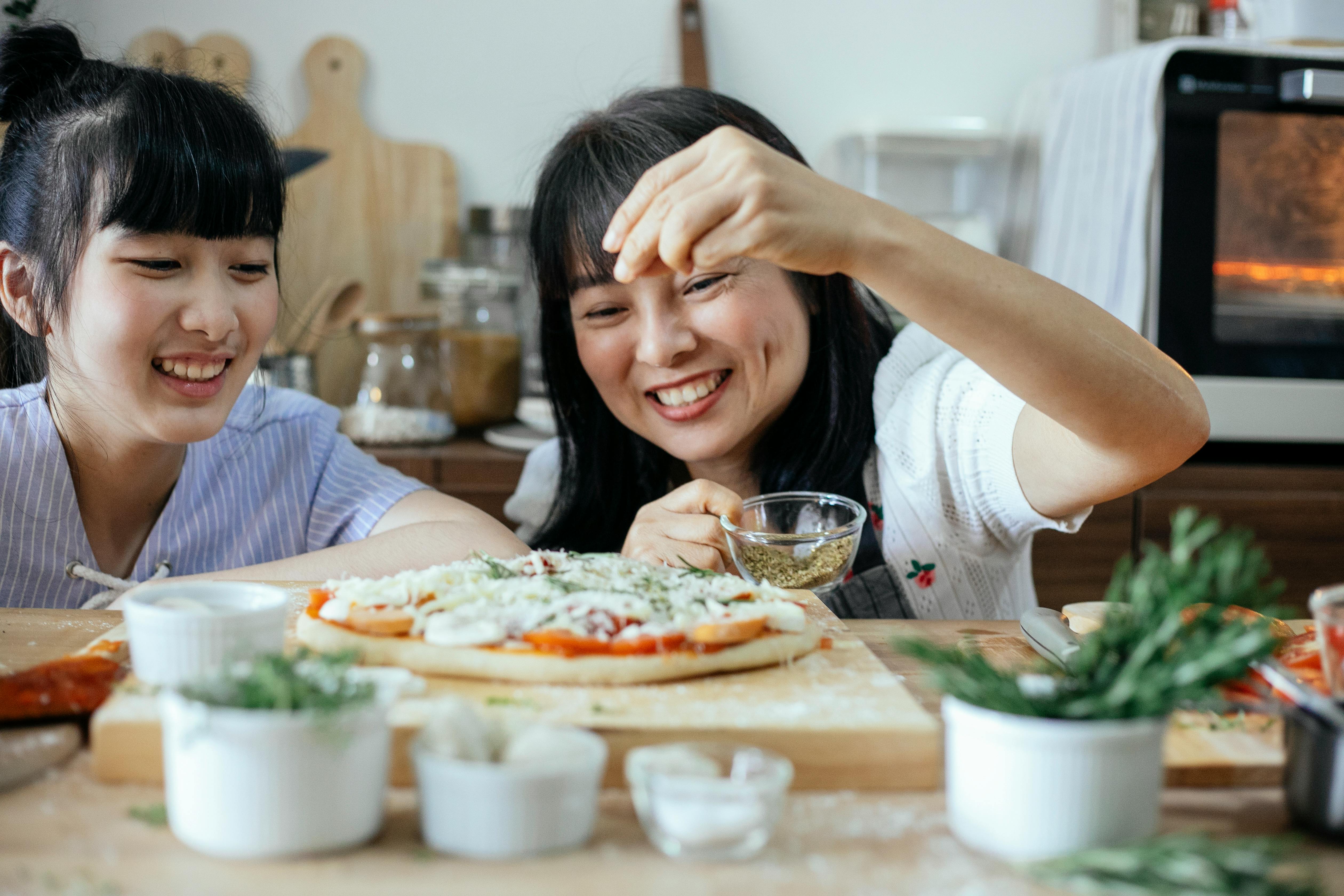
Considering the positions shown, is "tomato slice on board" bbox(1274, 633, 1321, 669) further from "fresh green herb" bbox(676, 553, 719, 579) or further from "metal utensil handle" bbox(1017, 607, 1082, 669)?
"fresh green herb" bbox(676, 553, 719, 579)

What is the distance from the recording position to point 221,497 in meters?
1.53

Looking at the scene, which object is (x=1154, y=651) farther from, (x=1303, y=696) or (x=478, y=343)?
(x=478, y=343)

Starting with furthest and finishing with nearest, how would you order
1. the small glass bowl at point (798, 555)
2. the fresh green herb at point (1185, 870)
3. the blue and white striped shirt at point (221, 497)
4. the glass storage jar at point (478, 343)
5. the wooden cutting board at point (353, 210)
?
the wooden cutting board at point (353, 210) → the glass storage jar at point (478, 343) → the blue and white striped shirt at point (221, 497) → the small glass bowl at point (798, 555) → the fresh green herb at point (1185, 870)

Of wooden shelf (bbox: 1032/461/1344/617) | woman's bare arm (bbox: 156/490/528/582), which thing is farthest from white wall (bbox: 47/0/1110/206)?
woman's bare arm (bbox: 156/490/528/582)

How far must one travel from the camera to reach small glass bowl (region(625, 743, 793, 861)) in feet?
2.00

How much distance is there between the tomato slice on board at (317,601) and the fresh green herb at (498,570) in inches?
5.8

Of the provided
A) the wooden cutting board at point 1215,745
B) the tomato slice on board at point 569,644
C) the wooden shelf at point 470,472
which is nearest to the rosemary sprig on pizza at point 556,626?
the tomato slice on board at point 569,644

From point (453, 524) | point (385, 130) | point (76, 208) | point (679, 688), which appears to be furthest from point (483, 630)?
point (385, 130)

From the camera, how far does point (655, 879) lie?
61 centimetres

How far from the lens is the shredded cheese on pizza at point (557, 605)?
0.88 m

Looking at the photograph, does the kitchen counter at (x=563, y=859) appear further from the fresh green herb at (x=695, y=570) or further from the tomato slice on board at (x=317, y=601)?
the fresh green herb at (x=695, y=570)

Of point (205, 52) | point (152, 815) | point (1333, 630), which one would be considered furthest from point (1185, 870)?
point (205, 52)

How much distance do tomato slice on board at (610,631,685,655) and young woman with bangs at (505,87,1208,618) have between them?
0.32 metres

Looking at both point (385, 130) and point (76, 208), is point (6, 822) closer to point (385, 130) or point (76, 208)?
point (76, 208)
